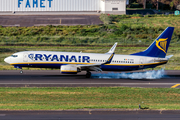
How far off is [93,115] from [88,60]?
18.1m

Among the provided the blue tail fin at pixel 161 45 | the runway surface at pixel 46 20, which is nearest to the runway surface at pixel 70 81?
the blue tail fin at pixel 161 45

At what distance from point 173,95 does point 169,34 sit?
13.1 m

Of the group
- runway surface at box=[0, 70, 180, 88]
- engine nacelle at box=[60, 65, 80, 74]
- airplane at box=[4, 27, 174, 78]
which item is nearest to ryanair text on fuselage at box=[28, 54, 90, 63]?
airplane at box=[4, 27, 174, 78]

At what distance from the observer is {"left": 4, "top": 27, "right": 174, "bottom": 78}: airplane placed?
38750mm

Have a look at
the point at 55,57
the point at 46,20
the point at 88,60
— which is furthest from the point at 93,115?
the point at 46,20

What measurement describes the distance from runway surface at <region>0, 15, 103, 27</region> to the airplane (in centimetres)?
5223

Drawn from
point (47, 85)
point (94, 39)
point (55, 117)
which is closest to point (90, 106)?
point (55, 117)

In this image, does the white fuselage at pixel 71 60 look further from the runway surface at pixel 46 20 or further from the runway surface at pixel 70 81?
the runway surface at pixel 46 20

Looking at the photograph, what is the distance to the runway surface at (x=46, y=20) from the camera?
91.2 m

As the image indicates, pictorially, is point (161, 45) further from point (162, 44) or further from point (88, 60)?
point (88, 60)

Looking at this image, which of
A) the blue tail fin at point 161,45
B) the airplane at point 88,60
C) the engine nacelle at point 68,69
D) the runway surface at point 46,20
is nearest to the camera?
the engine nacelle at point 68,69

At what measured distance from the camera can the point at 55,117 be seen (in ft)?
69.3

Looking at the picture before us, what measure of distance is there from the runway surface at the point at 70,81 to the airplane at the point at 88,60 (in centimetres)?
157

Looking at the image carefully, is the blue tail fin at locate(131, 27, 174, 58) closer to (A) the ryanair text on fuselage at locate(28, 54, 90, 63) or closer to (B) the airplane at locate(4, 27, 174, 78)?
(B) the airplane at locate(4, 27, 174, 78)
